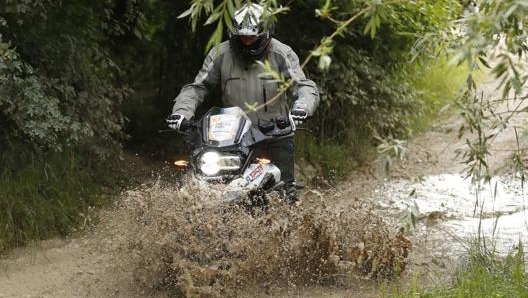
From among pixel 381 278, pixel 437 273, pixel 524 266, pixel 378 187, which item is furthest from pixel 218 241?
pixel 378 187

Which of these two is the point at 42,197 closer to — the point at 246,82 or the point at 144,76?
the point at 246,82

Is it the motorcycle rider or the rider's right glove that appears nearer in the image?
the rider's right glove

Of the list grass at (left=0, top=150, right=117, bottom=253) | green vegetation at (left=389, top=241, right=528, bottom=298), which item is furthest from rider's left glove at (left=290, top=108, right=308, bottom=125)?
grass at (left=0, top=150, right=117, bottom=253)

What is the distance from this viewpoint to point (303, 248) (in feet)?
17.1

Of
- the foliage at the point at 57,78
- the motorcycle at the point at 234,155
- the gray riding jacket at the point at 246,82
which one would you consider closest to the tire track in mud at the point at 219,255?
the motorcycle at the point at 234,155

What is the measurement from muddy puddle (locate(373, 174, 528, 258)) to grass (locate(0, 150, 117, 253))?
2.79 m

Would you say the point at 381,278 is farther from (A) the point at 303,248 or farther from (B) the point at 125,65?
(B) the point at 125,65

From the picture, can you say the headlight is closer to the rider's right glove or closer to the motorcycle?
the motorcycle

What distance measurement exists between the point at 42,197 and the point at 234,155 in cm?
224

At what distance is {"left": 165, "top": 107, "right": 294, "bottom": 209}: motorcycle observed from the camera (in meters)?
4.95

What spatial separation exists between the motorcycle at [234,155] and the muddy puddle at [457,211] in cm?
115

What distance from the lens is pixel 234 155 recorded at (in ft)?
16.4

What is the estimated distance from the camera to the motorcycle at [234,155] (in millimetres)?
4953

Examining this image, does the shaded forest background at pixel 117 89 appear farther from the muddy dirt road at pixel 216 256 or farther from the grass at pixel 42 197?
the muddy dirt road at pixel 216 256
